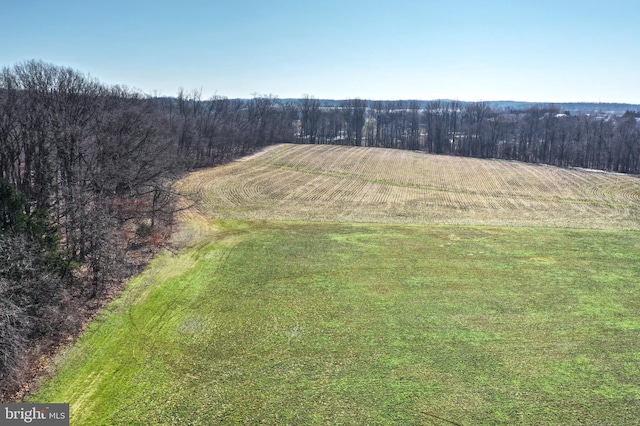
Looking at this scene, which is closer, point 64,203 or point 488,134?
point 64,203

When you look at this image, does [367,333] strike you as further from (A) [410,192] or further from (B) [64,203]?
(A) [410,192]

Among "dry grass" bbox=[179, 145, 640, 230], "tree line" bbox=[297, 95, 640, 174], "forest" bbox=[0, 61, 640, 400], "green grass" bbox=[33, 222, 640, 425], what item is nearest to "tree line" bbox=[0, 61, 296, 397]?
"forest" bbox=[0, 61, 640, 400]

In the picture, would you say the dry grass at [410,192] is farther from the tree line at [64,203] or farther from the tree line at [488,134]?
the tree line at [488,134]

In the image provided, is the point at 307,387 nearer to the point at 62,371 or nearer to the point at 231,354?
the point at 231,354

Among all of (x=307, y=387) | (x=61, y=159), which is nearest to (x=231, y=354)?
(x=307, y=387)

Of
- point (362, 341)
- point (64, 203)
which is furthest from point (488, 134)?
point (64, 203)

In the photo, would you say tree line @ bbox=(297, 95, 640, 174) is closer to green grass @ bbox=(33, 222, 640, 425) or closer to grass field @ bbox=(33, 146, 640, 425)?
grass field @ bbox=(33, 146, 640, 425)
